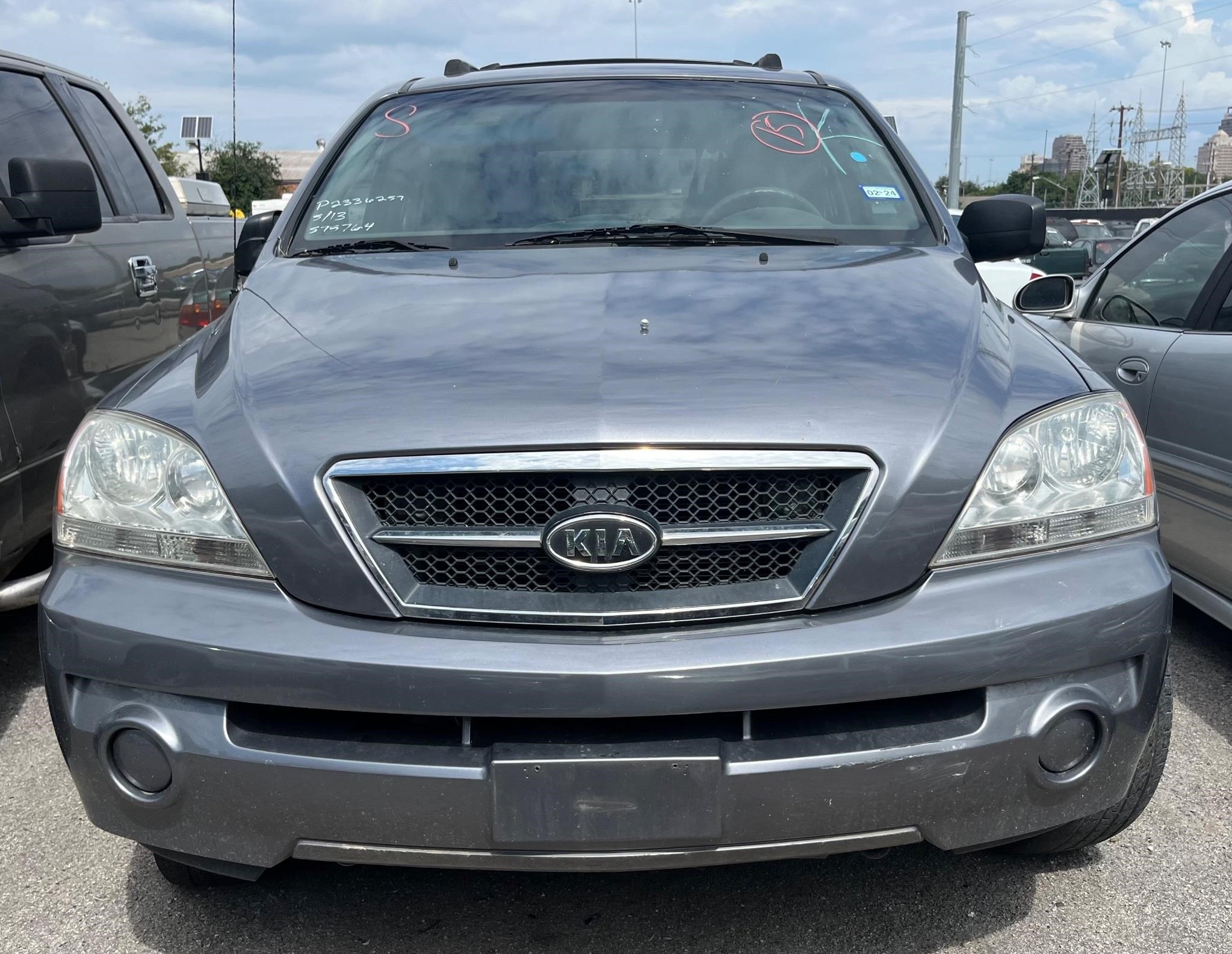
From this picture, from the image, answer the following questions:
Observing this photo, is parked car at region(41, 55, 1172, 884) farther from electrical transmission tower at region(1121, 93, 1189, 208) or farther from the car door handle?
electrical transmission tower at region(1121, 93, 1189, 208)

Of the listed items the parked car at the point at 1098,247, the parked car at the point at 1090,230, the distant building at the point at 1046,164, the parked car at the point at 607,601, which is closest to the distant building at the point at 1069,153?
the distant building at the point at 1046,164

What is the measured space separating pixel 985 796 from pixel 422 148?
2.27 metres

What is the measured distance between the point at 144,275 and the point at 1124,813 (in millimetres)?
3682

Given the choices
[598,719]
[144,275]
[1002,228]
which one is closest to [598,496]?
[598,719]

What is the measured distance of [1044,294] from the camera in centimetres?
445

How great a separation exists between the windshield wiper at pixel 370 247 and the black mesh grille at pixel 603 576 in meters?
1.12

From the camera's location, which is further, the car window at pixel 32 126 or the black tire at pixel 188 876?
the car window at pixel 32 126

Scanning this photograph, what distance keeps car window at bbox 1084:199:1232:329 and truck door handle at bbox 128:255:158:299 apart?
3.50 metres

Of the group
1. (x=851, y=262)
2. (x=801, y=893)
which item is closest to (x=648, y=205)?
(x=851, y=262)

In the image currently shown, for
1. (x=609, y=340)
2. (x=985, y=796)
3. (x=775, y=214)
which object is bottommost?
(x=985, y=796)

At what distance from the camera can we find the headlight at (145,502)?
2.08m

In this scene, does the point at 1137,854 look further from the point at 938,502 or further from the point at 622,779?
the point at 622,779

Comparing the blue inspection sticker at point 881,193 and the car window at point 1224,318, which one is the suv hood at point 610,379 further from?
the car window at point 1224,318

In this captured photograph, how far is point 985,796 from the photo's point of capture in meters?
2.00
